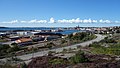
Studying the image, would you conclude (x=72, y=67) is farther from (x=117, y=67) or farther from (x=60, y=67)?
(x=117, y=67)

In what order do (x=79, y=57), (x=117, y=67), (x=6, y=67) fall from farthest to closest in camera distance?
1. (x=79, y=57)
2. (x=6, y=67)
3. (x=117, y=67)

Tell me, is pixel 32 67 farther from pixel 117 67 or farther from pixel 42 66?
pixel 117 67

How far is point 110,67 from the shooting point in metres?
24.3

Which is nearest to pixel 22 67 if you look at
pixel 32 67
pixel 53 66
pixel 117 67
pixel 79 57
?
pixel 32 67

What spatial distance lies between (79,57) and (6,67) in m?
8.38

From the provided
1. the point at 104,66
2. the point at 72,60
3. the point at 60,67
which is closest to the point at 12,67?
the point at 60,67

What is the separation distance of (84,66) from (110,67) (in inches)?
103

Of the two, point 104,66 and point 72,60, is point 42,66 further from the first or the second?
point 104,66

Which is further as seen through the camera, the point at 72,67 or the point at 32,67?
the point at 32,67

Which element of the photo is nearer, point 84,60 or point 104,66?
point 104,66

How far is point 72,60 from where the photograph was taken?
29.3 meters

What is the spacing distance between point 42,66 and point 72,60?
4298 mm

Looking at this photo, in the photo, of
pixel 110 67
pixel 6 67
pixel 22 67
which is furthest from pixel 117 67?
pixel 6 67

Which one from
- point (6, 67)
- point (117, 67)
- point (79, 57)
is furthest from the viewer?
point (79, 57)
